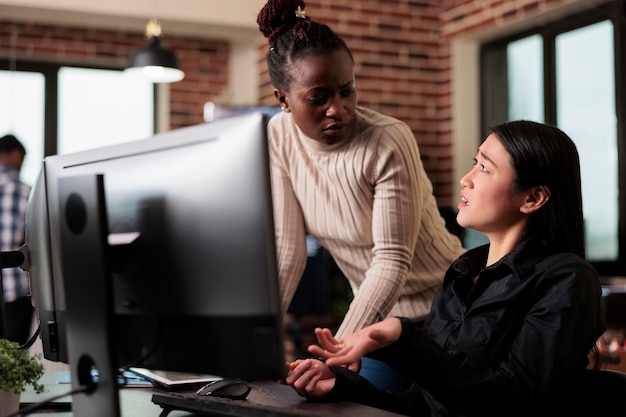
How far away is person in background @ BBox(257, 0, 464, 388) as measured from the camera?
1.79m

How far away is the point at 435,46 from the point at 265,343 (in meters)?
4.95

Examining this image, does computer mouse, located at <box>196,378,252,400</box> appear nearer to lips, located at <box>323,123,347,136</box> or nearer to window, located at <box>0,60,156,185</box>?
lips, located at <box>323,123,347,136</box>

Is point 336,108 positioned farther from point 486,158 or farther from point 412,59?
point 412,59

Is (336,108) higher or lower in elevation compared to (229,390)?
higher

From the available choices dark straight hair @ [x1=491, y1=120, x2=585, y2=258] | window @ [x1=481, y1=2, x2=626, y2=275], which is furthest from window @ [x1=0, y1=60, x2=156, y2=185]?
dark straight hair @ [x1=491, y1=120, x2=585, y2=258]

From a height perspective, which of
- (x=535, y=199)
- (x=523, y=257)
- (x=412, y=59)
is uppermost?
(x=412, y=59)

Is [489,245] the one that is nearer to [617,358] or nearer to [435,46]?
[617,358]

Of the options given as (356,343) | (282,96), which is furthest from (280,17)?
(356,343)

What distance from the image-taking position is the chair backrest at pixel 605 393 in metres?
1.38

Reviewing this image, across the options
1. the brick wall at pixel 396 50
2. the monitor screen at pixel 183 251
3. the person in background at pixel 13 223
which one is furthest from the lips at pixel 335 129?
the brick wall at pixel 396 50

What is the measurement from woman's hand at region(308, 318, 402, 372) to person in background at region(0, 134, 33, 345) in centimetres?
299

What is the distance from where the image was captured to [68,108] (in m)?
5.98

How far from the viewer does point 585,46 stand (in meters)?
4.83

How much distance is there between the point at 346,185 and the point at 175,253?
0.81m
